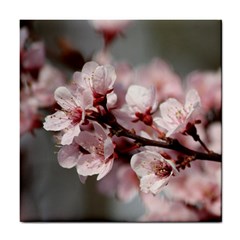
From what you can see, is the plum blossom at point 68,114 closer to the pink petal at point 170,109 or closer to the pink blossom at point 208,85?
the pink petal at point 170,109

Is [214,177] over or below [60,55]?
below

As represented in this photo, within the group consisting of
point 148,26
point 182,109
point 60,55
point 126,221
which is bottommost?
point 126,221

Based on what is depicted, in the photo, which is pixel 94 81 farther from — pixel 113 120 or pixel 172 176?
pixel 172 176

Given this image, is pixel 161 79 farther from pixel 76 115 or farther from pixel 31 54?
pixel 31 54

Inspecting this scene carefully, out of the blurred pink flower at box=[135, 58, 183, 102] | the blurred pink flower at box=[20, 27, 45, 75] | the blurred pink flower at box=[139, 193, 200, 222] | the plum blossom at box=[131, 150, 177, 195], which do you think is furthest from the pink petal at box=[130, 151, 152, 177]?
the blurred pink flower at box=[20, 27, 45, 75]

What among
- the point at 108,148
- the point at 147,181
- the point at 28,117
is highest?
the point at 28,117

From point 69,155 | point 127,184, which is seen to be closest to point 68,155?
point 69,155

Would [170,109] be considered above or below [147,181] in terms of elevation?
above
